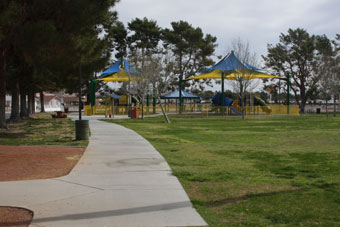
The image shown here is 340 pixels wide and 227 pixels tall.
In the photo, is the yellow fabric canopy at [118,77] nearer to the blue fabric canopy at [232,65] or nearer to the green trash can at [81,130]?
the blue fabric canopy at [232,65]

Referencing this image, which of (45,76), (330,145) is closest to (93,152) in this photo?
(330,145)

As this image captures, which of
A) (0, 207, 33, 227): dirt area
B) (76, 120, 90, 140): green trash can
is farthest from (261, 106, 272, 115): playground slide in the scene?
(0, 207, 33, 227): dirt area

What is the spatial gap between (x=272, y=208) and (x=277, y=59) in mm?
67241

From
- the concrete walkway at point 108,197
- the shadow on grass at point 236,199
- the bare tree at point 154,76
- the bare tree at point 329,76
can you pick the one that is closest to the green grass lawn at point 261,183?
the shadow on grass at point 236,199

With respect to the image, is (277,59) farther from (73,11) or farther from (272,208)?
(272,208)

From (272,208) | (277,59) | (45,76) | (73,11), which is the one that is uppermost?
(277,59)

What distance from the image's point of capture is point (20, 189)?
759cm

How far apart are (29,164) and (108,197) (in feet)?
14.6

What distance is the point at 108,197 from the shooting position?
704 centimetres

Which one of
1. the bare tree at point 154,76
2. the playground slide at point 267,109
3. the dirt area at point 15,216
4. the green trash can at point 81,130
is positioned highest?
the bare tree at point 154,76

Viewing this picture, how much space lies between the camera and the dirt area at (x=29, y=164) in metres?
5.93

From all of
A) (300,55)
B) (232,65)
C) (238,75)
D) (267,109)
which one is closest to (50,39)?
(238,75)

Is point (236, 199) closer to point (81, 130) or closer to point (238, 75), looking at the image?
point (81, 130)

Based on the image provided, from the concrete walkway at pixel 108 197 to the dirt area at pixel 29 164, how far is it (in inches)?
9.8
